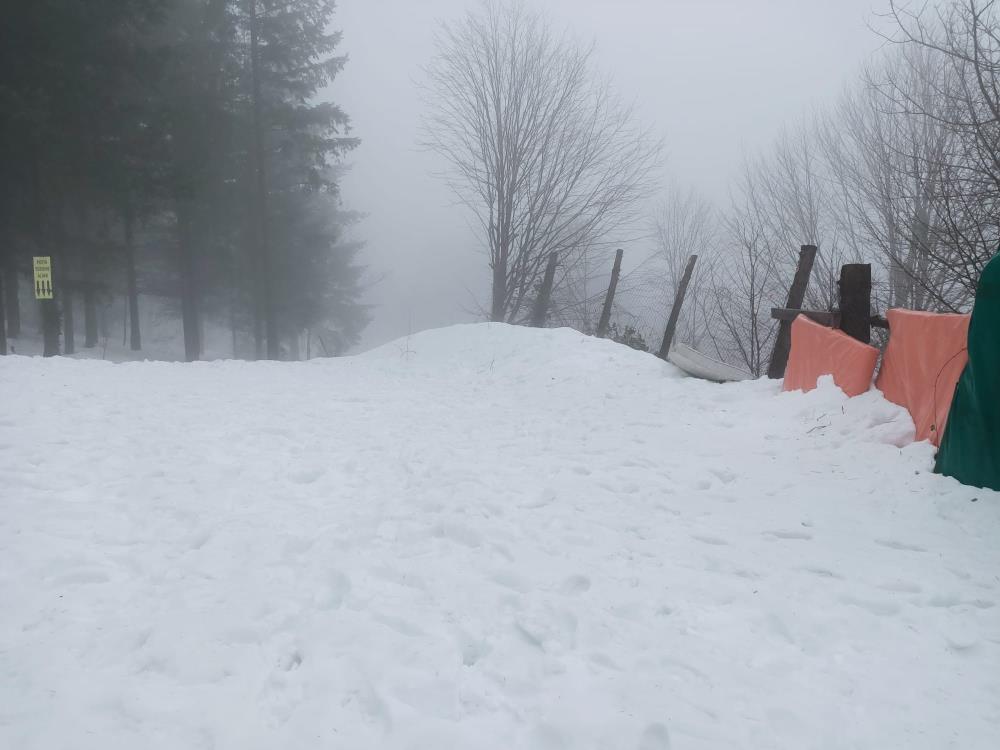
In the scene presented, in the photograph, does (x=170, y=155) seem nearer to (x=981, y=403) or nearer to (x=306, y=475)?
(x=306, y=475)

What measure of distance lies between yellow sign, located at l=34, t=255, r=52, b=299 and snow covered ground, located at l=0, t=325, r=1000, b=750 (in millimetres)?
6249

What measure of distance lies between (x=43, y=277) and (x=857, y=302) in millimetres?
13735

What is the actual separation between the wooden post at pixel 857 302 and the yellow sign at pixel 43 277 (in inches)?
517

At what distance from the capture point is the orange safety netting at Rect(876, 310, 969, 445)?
181 inches

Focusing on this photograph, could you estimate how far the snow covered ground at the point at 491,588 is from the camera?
2367 mm

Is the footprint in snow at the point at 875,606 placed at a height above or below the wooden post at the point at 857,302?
below

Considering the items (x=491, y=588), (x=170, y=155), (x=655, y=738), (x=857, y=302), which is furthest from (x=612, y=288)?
(x=655, y=738)

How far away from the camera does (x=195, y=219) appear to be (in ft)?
61.1

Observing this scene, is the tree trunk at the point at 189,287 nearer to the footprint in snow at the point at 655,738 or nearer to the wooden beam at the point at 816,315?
the wooden beam at the point at 816,315

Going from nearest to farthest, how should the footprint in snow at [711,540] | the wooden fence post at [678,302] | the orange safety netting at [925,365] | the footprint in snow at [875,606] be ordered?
the footprint in snow at [875,606], the footprint in snow at [711,540], the orange safety netting at [925,365], the wooden fence post at [678,302]

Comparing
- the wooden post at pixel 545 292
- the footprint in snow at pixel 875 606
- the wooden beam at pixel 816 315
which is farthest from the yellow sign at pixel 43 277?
the footprint in snow at pixel 875 606

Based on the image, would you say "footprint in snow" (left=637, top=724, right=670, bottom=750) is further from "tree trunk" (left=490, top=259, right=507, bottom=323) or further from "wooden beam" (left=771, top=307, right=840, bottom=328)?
"tree trunk" (left=490, top=259, right=507, bottom=323)

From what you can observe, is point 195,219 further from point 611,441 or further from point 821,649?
point 821,649

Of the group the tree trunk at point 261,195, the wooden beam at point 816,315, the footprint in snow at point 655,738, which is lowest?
the footprint in snow at point 655,738
